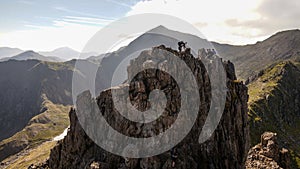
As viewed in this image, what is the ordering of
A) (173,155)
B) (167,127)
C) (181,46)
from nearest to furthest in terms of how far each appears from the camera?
(173,155), (167,127), (181,46)

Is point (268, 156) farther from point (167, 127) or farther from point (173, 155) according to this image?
point (167, 127)

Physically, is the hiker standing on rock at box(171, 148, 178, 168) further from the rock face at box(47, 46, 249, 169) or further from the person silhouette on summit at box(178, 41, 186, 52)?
the person silhouette on summit at box(178, 41, 186, 52)

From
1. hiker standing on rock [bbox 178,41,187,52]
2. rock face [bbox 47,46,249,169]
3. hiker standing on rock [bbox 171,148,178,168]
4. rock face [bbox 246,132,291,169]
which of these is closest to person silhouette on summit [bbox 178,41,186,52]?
hiker standing on rock [bbox 178,41,187,52]

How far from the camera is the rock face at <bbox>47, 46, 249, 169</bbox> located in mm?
75375

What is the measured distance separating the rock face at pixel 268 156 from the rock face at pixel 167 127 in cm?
1057

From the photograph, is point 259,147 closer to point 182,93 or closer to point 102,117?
point 182,93

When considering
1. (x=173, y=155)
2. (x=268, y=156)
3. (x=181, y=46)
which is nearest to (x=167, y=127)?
(x=173, y=155)

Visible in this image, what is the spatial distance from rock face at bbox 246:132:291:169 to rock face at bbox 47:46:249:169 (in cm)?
1057

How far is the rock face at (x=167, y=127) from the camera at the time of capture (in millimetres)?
75375

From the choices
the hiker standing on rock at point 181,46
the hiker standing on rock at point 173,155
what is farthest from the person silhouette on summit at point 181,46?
the hiker standing on rock at point 173,155

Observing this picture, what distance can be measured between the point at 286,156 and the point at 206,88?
30.7m

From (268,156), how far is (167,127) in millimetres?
27723

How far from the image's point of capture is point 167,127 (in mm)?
78250

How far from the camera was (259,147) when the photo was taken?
68188 mm
